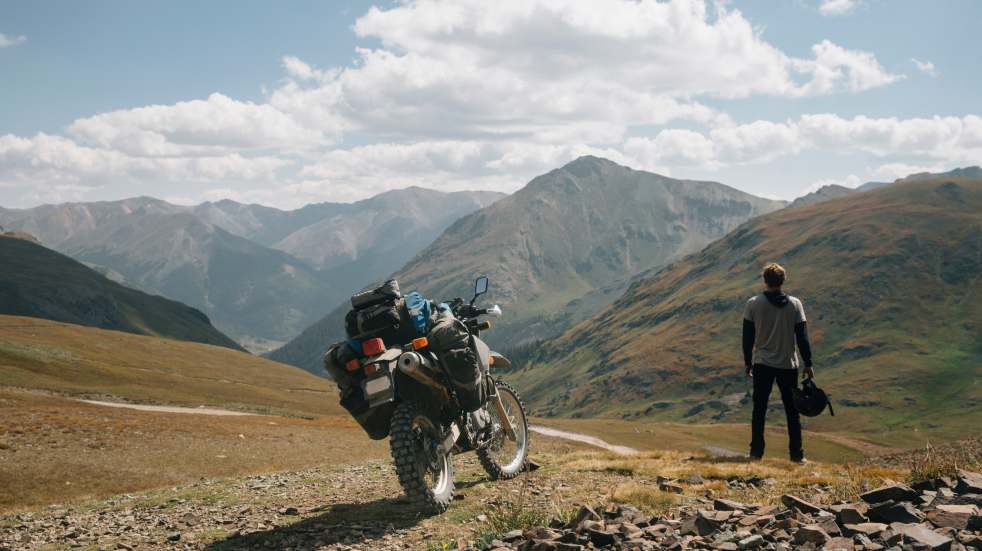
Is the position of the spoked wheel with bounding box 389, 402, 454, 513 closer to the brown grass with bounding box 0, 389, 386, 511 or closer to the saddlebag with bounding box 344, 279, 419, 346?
the saddlebag with bounding box 344, 279, 419, 346

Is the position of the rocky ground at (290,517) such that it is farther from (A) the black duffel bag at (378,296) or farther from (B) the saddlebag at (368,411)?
(A) the black duffel bag at (378,296)

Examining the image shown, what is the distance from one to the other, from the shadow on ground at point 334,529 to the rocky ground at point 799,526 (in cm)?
254

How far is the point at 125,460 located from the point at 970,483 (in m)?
28.4

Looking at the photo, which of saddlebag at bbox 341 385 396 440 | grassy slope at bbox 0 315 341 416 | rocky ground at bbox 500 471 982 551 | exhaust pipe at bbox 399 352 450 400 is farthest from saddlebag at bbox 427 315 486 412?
grassy slope at bbox 0 315 341 416

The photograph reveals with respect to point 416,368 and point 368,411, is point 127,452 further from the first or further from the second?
point 416,368

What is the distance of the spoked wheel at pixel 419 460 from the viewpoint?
1041cm

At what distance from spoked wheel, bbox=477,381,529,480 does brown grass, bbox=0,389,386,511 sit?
36.7 feet

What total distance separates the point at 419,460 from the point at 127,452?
2374 cm

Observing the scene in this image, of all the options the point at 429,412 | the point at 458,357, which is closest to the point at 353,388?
the point at 429,412

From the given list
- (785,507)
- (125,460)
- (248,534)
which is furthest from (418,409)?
(125,460)

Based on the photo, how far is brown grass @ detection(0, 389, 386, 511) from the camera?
77.5 feet

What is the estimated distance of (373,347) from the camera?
430 inches

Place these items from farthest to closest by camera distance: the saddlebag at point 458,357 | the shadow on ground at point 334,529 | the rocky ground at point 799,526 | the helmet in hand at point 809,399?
the helmet in hand at point 809,399, the saddlebag at point 458,357, the shadow on ground at point 334,529, the rocky ground at point 799,526

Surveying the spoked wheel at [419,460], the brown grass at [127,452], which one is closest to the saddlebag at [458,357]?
the spoked wheel at [419,460]
